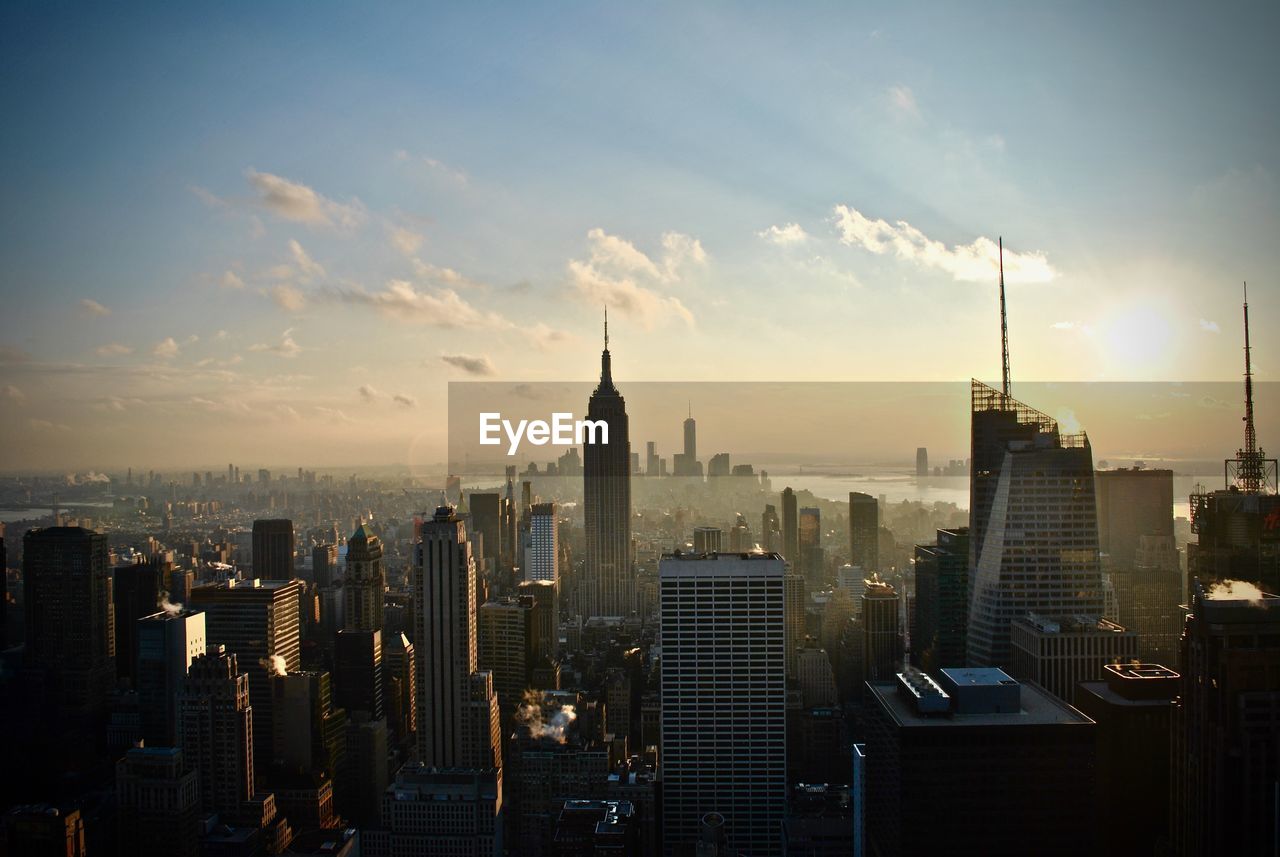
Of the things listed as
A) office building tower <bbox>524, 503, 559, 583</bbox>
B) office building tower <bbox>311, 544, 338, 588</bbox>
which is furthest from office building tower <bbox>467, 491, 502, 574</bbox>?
office building tower <bbox>311, 544, 338, 588</bbox>

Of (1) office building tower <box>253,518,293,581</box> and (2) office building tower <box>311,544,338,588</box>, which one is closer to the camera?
(1) office building tower <box>253,518,293,581</box>

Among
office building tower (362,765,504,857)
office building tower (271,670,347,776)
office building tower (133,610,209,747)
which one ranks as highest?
office building tower (133,610,209,747)

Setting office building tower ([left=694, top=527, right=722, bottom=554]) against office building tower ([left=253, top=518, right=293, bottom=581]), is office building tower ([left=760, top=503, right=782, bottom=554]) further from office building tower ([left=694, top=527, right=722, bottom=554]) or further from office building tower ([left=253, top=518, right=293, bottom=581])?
office building tower ([left=253, top=518, right=293, bottom=581])

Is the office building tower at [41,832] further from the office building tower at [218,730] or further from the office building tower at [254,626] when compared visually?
the office building tower at [254,626]

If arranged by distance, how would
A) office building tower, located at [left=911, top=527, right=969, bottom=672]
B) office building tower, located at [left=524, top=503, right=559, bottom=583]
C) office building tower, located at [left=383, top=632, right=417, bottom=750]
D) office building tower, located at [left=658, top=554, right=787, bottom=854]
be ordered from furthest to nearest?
office building tower, located at [left=524, top=503, right=559, bottom=583] < office building tower, located at [left=383, top=632, right=417, bottom=750] < office building tower, located at [left=911, top=527, right=969, bottom=672] < office building tower, located at [left=658, top=554, right=787, bottom=854]

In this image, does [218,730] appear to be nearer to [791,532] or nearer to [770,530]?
[770,530]

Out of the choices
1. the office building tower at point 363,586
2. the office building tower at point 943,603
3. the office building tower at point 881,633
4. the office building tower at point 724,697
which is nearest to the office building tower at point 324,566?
the office building tower at point 363,586
